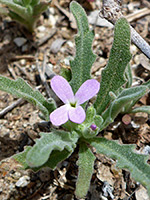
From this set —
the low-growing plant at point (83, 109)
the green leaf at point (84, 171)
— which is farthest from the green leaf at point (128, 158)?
the green leaf at point (84, 171)

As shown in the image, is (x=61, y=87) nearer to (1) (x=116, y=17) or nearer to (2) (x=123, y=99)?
(2) (x=123, y=99)

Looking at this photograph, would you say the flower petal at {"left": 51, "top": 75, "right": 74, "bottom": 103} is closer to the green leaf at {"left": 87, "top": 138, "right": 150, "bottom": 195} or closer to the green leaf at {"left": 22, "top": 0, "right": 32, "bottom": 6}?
the green leaf at {"left": 87, "top": 138, "right": 150, "bottom": 195}

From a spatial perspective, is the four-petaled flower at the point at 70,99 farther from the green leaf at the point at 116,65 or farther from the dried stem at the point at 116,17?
the dried stem at the point at 116,17

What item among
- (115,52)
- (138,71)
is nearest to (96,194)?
(115,52)

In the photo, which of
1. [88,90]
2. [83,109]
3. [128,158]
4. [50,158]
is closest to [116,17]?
[88,90]

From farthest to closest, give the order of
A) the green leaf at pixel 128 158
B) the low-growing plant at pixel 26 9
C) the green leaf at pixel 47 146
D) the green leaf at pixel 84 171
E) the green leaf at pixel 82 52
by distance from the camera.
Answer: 1. the low-growing plant at pixel 26 9
2. the green leaf at pixel 82 52
3. the green leaf at pixel 84 171
4. the green leaf at pixel 128 158
5. the green leaf at pixel 47 146

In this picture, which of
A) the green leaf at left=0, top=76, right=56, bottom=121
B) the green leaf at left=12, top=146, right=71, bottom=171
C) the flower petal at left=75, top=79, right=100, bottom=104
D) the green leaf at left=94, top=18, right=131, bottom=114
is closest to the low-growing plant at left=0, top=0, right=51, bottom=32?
the green leaf at left=0, top=76, right=56, bottom=121
